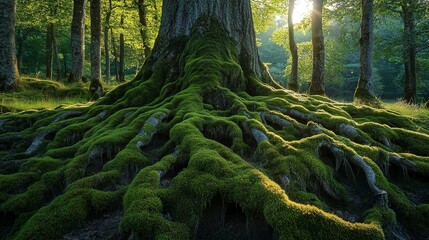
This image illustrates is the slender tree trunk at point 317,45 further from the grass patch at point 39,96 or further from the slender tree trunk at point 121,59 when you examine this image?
the slender tree trunk at point 121,59

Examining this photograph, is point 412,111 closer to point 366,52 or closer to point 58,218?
point 366,52

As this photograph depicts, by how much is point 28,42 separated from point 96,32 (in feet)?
123

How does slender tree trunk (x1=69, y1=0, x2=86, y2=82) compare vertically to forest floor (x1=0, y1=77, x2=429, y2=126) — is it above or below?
above

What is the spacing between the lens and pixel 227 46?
23.9ft

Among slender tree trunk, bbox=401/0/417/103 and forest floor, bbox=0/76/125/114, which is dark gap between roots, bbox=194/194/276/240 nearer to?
forest floor, bbox=0/76/125/114

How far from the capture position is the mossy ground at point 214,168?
9.39 ft

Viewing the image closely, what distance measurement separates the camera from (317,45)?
38.9ft

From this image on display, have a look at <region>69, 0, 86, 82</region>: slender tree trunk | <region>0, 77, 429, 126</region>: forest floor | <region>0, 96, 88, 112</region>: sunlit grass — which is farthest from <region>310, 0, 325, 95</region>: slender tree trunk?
<region>69, 0, 86, 82</region>: slender tree trunk

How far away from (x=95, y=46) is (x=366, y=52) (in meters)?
12.2

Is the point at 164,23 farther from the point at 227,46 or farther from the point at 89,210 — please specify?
the point at 89,210

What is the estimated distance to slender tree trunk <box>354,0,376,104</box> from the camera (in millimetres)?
11461

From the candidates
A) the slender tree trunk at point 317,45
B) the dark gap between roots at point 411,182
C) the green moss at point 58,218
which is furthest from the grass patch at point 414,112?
the green moss at point 58,218

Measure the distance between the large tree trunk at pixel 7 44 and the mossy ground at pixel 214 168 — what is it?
571 centimetres

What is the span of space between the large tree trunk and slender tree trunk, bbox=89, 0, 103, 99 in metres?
2.96
